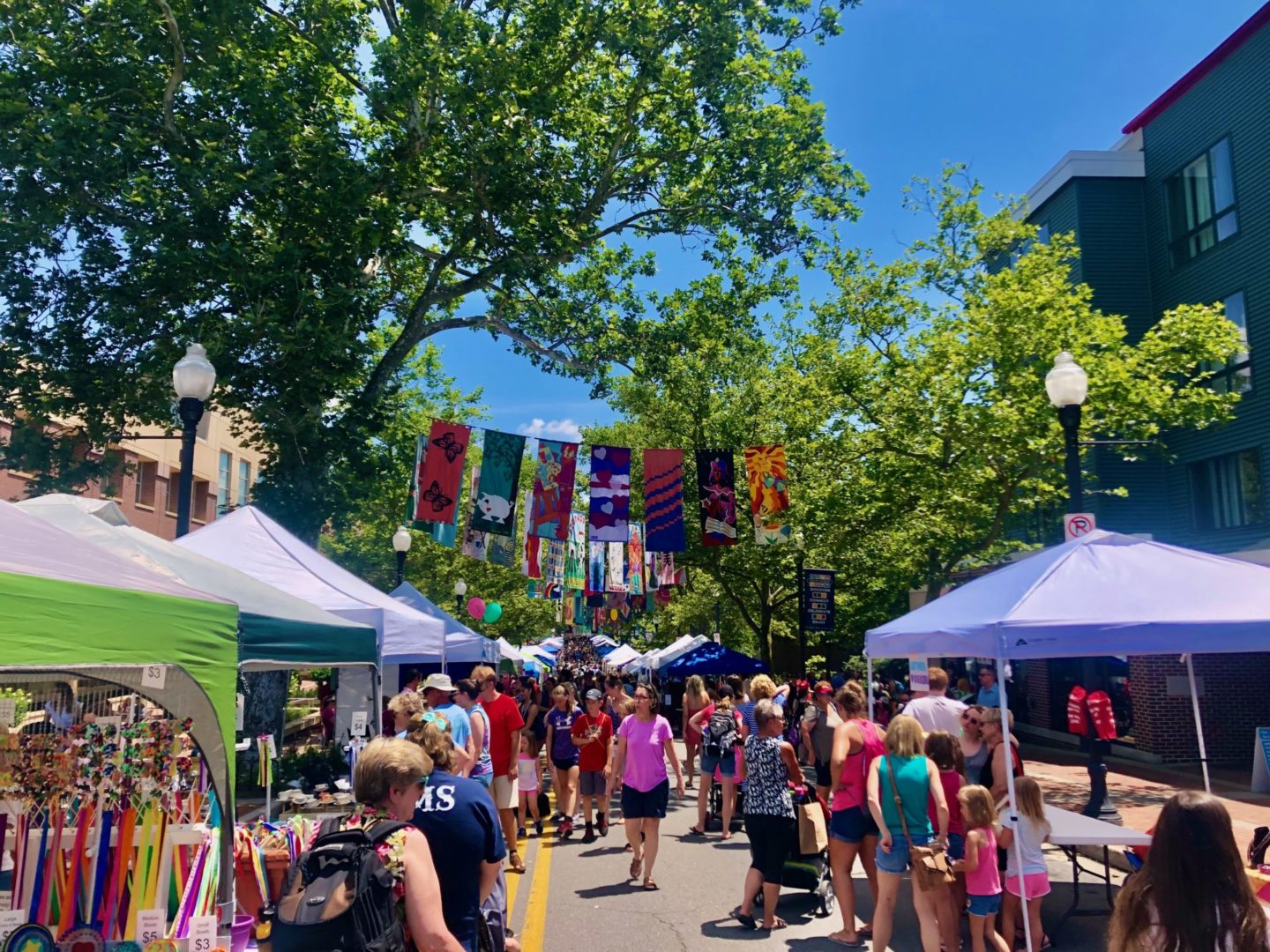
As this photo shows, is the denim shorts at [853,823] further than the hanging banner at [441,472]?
No

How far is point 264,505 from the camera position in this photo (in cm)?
1516

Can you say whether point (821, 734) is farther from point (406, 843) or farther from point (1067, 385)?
point (406, 843)

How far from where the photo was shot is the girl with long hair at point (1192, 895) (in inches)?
104

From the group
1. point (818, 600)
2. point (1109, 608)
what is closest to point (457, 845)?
point (1109, 608)

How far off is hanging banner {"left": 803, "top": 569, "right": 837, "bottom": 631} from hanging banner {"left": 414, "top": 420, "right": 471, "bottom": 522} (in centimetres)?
866

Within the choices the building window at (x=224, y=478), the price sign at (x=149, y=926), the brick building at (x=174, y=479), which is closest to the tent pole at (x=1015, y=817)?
the price sign at (x=149, y=926)

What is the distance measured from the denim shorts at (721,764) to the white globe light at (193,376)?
7.04 meters

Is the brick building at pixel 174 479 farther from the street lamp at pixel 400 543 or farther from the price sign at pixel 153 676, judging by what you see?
the price sign at pixel 153 676

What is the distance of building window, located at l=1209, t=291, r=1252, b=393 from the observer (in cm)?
2058

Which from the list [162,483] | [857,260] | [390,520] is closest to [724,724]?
[857,260]

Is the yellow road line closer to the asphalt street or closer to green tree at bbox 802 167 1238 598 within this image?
the asphalt street

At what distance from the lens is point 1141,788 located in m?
14.8

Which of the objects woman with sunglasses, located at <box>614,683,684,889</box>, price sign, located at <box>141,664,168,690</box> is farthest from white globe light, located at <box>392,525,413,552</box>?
price sign, located at <box>141,664,168,690</box>

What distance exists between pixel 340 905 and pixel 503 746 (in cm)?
671
